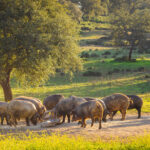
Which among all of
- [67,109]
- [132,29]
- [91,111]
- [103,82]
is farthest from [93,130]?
[132,29]

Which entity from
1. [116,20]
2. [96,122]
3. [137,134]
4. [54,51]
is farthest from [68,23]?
[116,20]

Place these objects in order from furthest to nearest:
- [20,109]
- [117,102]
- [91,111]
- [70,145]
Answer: [117,102] < [20,109] < [91,111] < [70,145]

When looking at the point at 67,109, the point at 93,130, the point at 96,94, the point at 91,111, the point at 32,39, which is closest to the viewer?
the point at 93,130

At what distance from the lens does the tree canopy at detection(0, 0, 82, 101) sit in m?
18.8

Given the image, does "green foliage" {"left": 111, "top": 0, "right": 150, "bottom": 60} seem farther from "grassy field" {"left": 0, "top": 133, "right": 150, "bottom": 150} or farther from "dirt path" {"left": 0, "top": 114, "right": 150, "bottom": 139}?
"grassy field" {"left": 0, "top": 133, "right": 150, "bottom": 150}

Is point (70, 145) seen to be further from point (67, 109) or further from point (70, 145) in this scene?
point (67, 109)

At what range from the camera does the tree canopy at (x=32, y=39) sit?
18.8 m

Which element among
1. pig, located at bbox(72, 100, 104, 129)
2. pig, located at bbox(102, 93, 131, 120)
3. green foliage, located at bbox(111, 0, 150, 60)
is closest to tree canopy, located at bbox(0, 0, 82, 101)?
pig, located at bbox(102, 93, 131, 120)

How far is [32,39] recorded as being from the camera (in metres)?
18.8

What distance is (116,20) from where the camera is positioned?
56.8m

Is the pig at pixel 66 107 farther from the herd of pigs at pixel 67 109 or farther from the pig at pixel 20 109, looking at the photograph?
the pig at pixel 20 109

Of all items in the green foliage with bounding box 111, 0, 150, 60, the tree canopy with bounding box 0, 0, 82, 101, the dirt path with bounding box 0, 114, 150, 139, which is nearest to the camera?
the dirt path with bounding box 0, 114, 150, 139

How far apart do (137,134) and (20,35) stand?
10.2 metres

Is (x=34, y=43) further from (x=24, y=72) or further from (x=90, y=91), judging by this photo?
(x=90, y=91)
